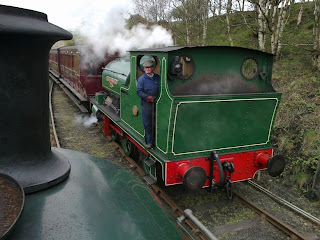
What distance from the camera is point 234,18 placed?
821 inches

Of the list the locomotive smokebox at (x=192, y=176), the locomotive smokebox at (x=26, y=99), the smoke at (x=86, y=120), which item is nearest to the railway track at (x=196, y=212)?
the locomotive smokebox at (x=192, y=176)

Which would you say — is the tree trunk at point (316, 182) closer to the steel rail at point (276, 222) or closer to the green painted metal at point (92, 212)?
the steel rail at point (276, 222)

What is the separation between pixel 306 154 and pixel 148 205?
5530mm

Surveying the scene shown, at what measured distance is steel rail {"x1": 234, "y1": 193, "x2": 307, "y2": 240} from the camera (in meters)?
4.09

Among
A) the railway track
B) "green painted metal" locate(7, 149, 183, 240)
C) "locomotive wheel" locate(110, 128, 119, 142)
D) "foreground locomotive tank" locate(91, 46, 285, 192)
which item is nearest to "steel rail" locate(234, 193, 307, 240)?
the railway track

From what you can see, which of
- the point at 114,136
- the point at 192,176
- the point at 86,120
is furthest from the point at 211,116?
the point at 86,120

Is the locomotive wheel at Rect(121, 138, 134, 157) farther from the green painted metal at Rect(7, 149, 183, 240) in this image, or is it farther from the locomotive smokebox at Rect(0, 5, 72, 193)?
the locomotive smokebox at Rect(0, 5, 72, 193)

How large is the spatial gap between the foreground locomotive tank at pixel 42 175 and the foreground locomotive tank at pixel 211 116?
2727 millimetres

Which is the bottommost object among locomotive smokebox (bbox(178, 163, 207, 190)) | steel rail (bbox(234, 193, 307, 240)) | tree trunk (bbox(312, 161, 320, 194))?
steel rail (bbox(234, 193, 307, 240))

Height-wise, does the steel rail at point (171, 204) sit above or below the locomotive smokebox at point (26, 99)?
below

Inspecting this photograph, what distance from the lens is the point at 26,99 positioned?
1.36 meters

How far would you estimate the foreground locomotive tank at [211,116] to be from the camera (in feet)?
14.2

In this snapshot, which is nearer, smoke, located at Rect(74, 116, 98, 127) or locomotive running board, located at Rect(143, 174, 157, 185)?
locomotive running board, located at Rect(143, 174, 157, 185)

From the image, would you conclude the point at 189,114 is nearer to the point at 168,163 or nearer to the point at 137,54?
the point at 168,163
